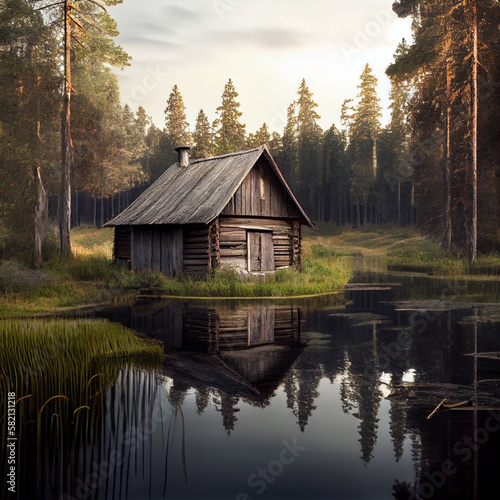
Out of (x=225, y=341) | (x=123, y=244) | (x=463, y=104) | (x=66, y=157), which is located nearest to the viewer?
(x=225, y=341)

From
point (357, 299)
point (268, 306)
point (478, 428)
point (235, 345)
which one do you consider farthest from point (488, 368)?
point (357, 299)

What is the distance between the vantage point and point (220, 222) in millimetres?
23781

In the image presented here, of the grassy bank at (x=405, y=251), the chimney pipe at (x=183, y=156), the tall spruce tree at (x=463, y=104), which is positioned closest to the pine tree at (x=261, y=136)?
the grassy bank at (x=405, y=251)

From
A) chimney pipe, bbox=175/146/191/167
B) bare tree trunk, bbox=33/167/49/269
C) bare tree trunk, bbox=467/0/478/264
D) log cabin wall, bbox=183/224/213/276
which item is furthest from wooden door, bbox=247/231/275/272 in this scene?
bare tree trunk, bbox=467/0/478/264

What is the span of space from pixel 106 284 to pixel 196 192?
260 inches

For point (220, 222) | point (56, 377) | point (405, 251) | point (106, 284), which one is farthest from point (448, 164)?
point (56, 377)

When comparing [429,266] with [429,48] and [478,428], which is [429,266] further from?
[478,428]

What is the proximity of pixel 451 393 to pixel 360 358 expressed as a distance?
102 inches

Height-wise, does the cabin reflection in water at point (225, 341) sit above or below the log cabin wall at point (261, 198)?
below

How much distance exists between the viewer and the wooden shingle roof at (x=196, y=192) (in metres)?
23.2

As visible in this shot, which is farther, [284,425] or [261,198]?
[261,198]

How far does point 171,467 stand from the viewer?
524cm

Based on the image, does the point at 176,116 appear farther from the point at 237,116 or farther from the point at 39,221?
the point at 39,221

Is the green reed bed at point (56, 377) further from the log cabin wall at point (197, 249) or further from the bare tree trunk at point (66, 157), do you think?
the bare tree trunk at point (66, 157)
